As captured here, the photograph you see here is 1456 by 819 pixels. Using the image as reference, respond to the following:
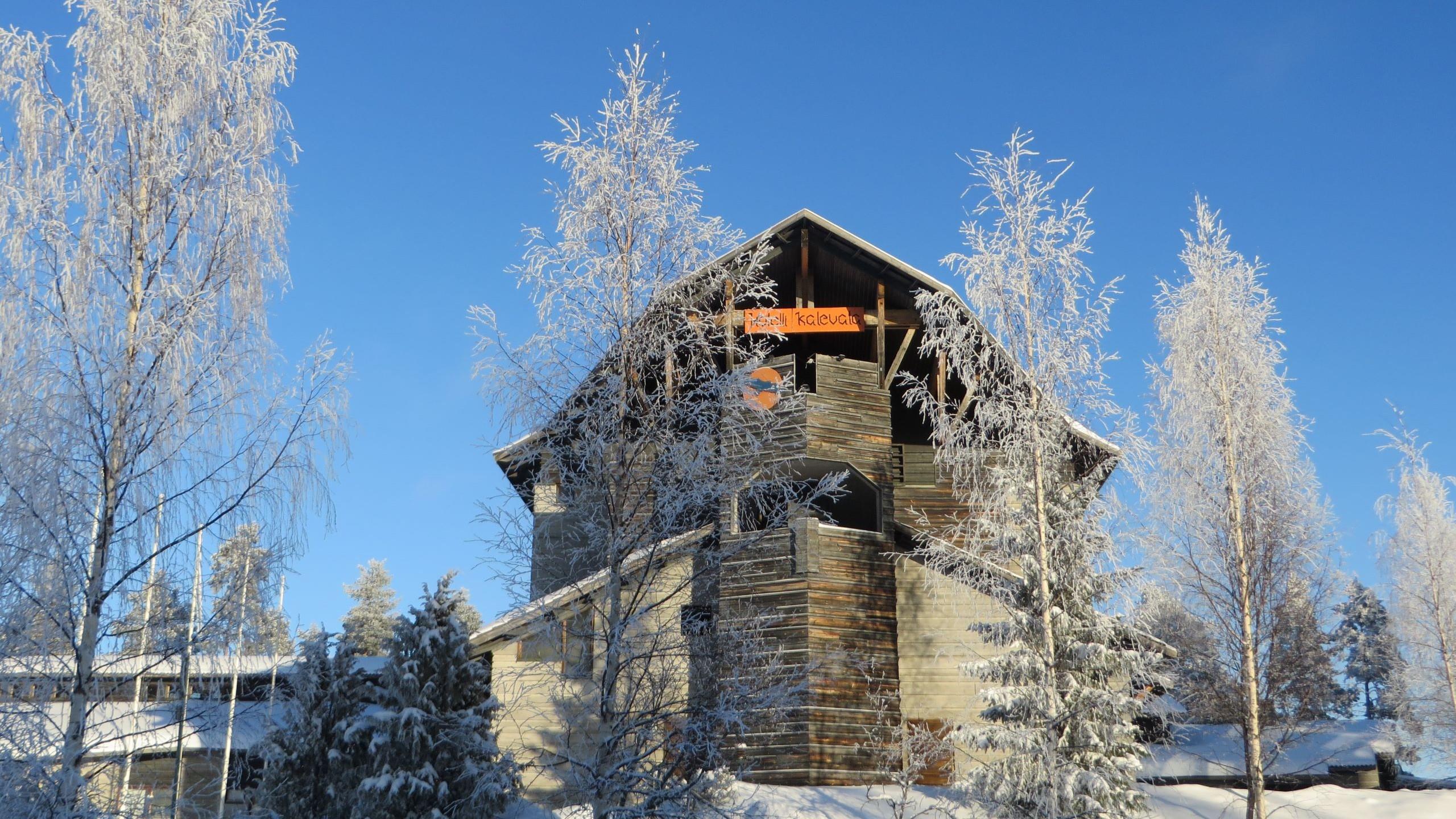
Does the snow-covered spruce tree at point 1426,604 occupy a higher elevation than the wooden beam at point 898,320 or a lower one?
lower

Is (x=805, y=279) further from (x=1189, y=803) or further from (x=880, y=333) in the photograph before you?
(x=1189, y=803)

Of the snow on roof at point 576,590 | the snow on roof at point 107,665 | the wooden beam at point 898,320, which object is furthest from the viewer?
the wooden beam at point 898,320

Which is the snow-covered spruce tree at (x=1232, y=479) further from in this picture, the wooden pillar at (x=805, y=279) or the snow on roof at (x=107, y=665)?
the snow on roof at (x=107, y=665)

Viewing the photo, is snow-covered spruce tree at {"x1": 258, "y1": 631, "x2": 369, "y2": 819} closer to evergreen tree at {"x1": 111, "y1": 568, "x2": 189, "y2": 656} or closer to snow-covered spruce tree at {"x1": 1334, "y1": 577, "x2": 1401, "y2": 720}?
evergreen tree at {"x1": 111, "y1": 568, "x2": 189, "y2": 656}

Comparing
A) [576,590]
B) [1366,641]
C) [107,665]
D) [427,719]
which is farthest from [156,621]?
[1366,641]

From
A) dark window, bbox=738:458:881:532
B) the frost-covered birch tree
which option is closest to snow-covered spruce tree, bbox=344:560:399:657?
dark window, bbox=738:458:881:532

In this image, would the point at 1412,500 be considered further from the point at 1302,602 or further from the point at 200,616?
the point at 200,616

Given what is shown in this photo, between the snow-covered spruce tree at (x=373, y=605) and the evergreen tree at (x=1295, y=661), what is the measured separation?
44987 millimetres

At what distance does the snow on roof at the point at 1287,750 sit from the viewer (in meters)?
27.5

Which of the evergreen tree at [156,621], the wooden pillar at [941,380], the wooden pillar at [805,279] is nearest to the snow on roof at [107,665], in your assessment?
the evergreen tree at [156,621]

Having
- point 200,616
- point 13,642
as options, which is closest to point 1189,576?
point 200,616

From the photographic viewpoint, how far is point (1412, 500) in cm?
3064

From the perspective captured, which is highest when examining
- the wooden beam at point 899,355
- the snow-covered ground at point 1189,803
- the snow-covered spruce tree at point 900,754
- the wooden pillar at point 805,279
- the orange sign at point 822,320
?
the wooden pillar at point 805,279

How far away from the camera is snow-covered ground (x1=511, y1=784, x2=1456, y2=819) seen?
Result: 802 inches
